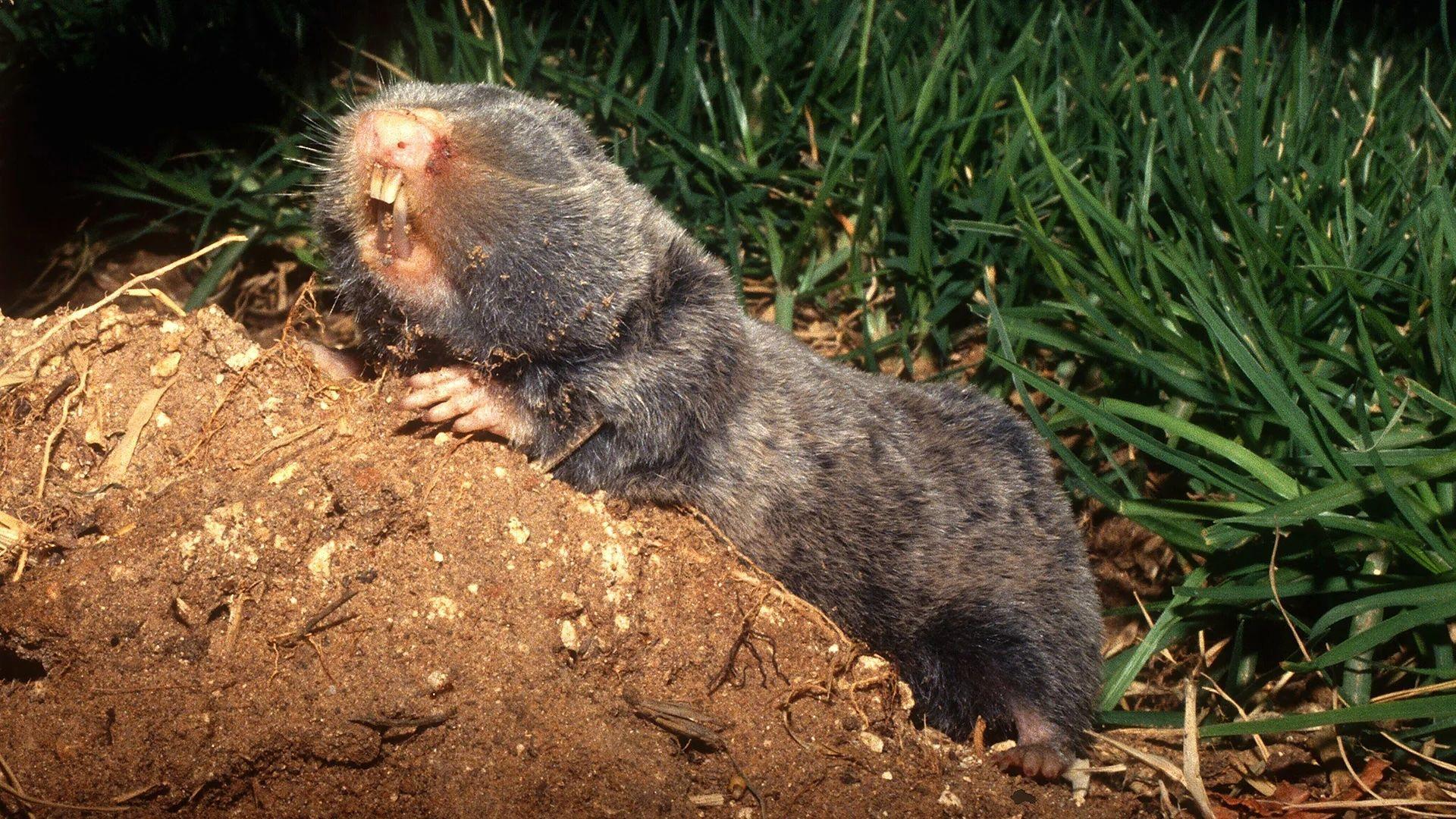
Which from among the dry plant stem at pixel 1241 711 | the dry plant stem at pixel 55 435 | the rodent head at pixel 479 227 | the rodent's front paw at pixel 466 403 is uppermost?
the rodent head at pixel 479 227

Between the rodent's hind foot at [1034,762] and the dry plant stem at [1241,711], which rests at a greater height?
the dry plant stem at [1241,711]

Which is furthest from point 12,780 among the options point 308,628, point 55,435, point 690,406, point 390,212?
point 690,406

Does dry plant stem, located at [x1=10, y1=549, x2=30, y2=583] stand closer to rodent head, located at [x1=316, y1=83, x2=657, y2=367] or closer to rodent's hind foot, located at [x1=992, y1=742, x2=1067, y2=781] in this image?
rodent head, located at [x1=316, y1=83, x2=657, y2=367]

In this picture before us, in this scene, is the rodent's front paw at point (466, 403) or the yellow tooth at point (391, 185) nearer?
the yellow tooth at point (391, 185)

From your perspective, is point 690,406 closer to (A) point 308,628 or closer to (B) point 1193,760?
(A) point 308,628

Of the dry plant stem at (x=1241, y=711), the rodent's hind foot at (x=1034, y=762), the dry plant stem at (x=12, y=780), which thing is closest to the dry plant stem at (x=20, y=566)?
the dry plant stem at (x=12, y=780)

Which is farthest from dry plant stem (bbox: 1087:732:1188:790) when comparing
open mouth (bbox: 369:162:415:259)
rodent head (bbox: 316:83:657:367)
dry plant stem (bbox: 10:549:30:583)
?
dry plant stem (bbox: 10:549:30:583)

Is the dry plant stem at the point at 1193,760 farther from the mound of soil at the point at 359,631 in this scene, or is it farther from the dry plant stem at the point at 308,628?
the dry plant stem at the point at 308,628
